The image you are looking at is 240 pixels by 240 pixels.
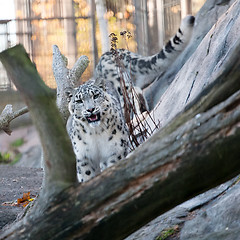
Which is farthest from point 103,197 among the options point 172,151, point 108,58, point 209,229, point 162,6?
point 162,6

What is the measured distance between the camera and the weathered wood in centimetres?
229

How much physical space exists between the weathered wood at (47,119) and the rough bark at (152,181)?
0.08 m

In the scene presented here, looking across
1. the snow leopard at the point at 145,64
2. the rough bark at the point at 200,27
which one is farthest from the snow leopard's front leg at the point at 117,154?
the snow leopard at the point at 145,64

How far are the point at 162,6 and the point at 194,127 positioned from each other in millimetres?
8035

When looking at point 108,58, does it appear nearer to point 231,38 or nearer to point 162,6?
point 162,6

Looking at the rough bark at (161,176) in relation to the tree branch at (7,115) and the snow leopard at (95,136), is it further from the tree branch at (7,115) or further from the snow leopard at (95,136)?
the tree branch at (7,115)

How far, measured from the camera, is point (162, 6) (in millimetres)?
9875

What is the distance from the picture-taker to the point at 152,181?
2.15 metres

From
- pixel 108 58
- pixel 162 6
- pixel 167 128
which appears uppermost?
pixel 162 6

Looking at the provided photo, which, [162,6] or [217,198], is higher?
[162,6]

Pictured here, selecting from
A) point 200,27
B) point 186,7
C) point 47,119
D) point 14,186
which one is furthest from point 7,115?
point 186,7

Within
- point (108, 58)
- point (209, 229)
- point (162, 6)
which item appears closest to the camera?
point (209, 229)

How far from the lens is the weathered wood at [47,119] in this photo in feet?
7.51

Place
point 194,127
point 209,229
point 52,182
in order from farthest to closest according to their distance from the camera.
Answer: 1. point 209,229
2. point 52,182
3. point 194,127
